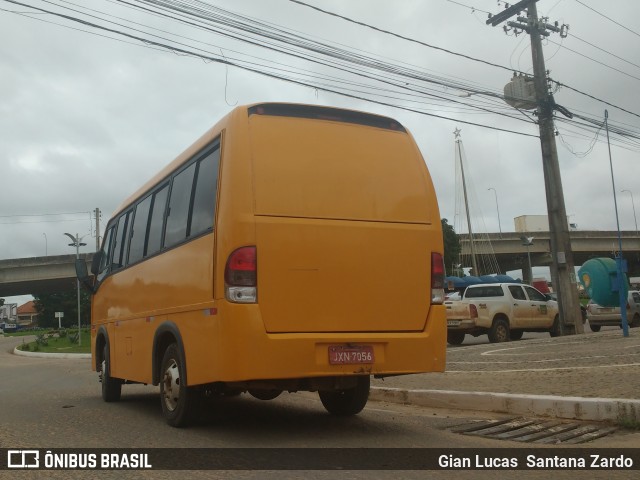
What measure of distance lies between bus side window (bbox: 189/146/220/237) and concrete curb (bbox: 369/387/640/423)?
3.83 m

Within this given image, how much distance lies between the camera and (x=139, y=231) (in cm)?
818

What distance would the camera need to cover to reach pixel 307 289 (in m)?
5.58

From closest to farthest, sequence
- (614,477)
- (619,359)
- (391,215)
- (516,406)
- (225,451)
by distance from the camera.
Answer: (614,477)
(225,451)
(391,215)
(516,406)
(619,359)

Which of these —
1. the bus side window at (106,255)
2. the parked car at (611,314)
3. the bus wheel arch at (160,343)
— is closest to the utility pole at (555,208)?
the parked car at (611,314)

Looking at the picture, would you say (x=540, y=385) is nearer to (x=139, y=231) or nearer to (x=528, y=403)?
(x=528, y=403)

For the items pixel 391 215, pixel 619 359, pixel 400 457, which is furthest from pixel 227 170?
pixel 619 359

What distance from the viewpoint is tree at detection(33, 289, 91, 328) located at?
8386 centimetres

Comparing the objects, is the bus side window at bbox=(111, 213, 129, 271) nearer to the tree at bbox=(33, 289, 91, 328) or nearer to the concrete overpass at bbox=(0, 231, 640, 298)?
the concrete overpass at bbox=(0, 231, 640, 298)

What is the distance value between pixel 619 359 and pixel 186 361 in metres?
7.17

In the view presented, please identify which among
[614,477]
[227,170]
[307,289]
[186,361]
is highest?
[227,170]

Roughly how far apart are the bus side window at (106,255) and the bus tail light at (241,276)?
470cm

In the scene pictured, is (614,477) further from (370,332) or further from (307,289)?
(307,289)

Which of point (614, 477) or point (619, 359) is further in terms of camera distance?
point (619, 359)

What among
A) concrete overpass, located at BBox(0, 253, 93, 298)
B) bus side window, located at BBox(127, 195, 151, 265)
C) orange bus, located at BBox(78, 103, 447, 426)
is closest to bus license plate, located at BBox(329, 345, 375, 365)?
orange bus, located at BBox(78, 103, 447, 426)
